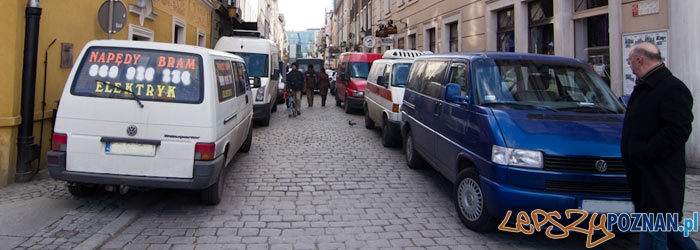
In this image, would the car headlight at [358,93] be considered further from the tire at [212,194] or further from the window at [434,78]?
the tire at [212,194]

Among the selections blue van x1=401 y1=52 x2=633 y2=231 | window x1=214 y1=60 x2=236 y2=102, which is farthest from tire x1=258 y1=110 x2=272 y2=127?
blue van x1=401 y1=52 x2=633 y2=231

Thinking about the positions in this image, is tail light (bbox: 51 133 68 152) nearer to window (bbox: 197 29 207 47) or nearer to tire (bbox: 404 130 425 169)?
tire (bbox: 404 130 425 169)

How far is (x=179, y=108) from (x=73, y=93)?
1043mm

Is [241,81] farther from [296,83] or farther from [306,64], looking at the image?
[306,64]

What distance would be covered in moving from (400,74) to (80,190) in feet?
20.2

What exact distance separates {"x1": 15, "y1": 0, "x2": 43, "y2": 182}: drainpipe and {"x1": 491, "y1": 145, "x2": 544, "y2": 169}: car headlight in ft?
18.7

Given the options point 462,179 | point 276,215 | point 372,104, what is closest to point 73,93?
point 276,215

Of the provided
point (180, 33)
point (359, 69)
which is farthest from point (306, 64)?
point (180, 33)

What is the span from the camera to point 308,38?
415 ft

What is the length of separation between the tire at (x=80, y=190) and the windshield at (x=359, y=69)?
1145 centimetres

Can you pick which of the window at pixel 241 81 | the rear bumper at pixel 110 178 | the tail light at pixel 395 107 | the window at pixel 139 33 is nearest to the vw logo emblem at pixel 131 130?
the rear bumper at pixel 110 178

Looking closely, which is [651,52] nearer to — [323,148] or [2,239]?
[2,239]

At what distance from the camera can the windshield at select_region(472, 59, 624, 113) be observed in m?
4.65

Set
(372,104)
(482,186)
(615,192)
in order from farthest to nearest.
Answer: (372,104) → (482,186) → (615,192)
